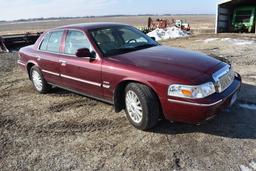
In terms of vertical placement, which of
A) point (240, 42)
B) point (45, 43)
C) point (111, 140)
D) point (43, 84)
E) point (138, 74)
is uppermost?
point (45, 43)

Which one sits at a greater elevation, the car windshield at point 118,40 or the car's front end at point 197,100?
the car windshield at point 118,40

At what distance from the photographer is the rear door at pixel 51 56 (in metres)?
5.80

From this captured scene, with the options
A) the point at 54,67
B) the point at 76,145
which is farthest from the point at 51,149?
the point at 54,67

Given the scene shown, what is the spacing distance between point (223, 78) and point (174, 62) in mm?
749

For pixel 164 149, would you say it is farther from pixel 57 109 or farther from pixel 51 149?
pixel 57 109

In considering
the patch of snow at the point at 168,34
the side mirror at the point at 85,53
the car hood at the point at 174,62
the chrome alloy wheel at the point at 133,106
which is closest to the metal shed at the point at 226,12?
the patch of snow at the point at 168,34

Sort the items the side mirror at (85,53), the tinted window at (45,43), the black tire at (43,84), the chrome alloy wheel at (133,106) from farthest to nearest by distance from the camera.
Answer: the black tire at (43,84) → the tinted window at (45,43) → the side mirror at (85,53) → the chrome alloy wheel at (133,106)

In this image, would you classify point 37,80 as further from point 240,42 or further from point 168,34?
point 168,34

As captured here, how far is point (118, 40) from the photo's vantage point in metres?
5.19

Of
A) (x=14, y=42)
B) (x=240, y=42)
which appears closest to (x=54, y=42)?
(x=240, y=42)

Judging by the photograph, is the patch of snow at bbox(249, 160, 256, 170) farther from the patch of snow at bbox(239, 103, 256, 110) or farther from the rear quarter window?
the rear quarter window

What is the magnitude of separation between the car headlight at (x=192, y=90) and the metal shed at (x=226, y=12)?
1396cm

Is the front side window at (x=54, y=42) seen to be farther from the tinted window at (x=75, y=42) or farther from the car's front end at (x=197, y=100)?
the car's front end at (x=197, y=100)

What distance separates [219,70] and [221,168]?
1.49m
